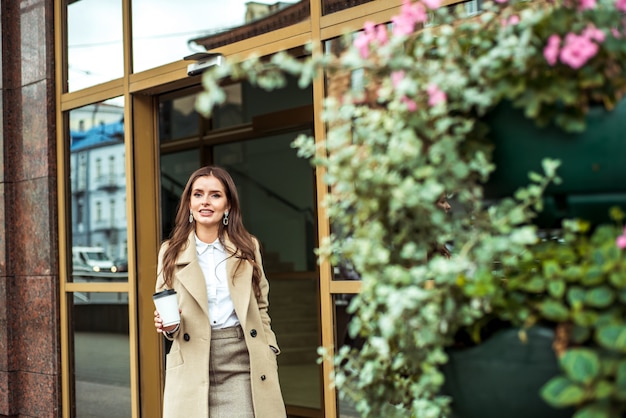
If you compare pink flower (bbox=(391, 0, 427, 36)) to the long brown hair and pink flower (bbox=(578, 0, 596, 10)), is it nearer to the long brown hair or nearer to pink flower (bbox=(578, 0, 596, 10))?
pink flower (bbox=(578, 0, 596, 10))

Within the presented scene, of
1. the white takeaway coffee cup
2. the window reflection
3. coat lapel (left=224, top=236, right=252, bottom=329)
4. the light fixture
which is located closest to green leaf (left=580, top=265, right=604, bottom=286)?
the white takeaway coffee cup

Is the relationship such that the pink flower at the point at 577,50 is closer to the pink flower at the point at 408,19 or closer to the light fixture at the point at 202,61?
the pink flower at the point at 408,19

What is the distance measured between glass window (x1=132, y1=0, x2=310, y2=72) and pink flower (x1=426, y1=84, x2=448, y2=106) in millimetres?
2786

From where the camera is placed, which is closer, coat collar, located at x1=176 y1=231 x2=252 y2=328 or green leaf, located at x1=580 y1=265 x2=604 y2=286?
green leaf, located at x1=580 y1=265 x2=604 y2=286

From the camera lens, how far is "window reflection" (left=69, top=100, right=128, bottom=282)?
505 centimetres

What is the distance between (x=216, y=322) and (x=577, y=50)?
2.31 meters

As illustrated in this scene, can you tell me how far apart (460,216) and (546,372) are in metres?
0.35

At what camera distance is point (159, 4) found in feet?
16.5

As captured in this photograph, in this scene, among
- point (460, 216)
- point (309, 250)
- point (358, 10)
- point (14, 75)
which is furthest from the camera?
point (309, 250)

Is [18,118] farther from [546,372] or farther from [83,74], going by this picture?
[546,372]

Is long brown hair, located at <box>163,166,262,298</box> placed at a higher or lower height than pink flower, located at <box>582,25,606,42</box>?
lower

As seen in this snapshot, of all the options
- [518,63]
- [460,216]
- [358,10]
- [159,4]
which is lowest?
[460,216]

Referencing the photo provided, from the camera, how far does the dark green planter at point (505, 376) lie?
1.57 metres

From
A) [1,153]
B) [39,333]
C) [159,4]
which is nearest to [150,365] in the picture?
[39,333]
